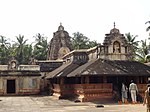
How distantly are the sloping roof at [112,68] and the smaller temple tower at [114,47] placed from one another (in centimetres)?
50

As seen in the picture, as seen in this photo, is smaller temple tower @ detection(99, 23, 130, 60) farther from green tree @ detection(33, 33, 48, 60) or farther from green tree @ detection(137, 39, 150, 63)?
green tree @ detection(33, 33, 48, 60)

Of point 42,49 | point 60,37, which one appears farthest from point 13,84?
point 42,49

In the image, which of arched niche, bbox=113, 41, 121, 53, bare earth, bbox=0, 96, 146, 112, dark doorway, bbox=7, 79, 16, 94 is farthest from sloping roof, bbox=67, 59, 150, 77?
dark doorway, bbox=7, 79, 16, 94

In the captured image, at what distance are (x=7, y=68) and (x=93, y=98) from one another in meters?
15.5

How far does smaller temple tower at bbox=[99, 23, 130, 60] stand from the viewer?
2323 cm

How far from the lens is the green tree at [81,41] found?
2411 inches

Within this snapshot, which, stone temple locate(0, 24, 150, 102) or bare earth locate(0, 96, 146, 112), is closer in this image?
bare earth locate(0, 96, 146, 112)

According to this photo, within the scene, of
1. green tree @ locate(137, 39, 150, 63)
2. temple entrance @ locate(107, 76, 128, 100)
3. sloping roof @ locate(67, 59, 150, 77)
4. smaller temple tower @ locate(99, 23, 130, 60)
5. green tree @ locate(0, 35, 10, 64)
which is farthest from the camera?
green tree @ locate(0, 35, 10, 64)

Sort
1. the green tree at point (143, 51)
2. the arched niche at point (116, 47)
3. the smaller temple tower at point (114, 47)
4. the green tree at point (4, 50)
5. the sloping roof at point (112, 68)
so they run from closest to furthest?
1. the sloping roof at point (112, 68)
2. the smaller temple tower at point (114, 47)
3. the arched niche at point (116, 47)
4. the green tree at point (143, 51)
5. the green tree at point (4, 50)

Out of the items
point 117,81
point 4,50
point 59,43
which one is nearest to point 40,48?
point 4,50

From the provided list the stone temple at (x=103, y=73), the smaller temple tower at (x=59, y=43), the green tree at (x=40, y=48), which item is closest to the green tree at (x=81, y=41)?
the green tree at (x=40, y=48)

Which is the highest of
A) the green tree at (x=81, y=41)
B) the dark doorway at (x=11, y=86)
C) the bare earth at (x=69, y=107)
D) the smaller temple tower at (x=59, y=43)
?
the green tree at (x=81, y=41)

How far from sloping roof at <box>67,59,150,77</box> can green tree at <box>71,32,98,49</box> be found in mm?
36950

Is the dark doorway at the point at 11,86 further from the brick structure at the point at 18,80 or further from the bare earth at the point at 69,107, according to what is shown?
the bare earth at the point at 69,107
